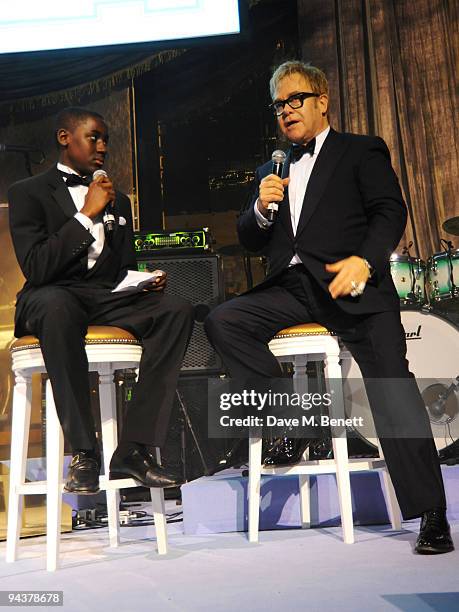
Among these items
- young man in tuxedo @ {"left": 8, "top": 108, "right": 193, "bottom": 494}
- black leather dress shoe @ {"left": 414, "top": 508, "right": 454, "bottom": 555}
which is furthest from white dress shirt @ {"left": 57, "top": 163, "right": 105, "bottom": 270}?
black leather dress shoe @ {"left": 414, "top": 508, "right": 454, "bottom": 555}

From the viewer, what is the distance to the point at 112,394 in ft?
8.32

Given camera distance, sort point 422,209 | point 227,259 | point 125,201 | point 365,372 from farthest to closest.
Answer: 1. point 227,259
2. point 422,209
3. point 125,201
4. point 365,372

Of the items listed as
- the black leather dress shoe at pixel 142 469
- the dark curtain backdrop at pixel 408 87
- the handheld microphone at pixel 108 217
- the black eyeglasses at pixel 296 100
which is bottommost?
the black leather dress shoe at pixel 142 469

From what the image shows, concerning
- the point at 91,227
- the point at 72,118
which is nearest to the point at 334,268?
the point at 91,227

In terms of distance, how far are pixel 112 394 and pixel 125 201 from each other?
71cm

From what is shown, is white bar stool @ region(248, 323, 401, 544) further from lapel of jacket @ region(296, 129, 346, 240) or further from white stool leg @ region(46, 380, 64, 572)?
white stool leg @ region(46, 380, 64, 572)

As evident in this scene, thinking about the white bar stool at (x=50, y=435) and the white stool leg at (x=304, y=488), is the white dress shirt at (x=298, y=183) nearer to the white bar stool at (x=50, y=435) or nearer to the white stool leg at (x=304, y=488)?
the white stool leg at (x=304, y=488)

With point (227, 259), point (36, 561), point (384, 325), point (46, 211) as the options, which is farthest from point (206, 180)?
point (36, 561)

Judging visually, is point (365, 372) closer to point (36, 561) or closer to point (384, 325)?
point (384, 325)

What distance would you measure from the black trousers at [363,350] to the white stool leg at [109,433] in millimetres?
365

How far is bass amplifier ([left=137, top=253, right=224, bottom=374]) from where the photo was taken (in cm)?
346

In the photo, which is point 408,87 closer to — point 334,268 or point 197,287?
point 197,287

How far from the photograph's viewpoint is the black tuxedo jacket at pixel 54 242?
2322mm

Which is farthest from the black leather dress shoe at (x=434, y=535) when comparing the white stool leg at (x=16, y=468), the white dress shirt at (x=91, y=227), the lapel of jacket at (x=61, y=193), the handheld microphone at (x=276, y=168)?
the lapel of jacket at (x=61, y=193)
